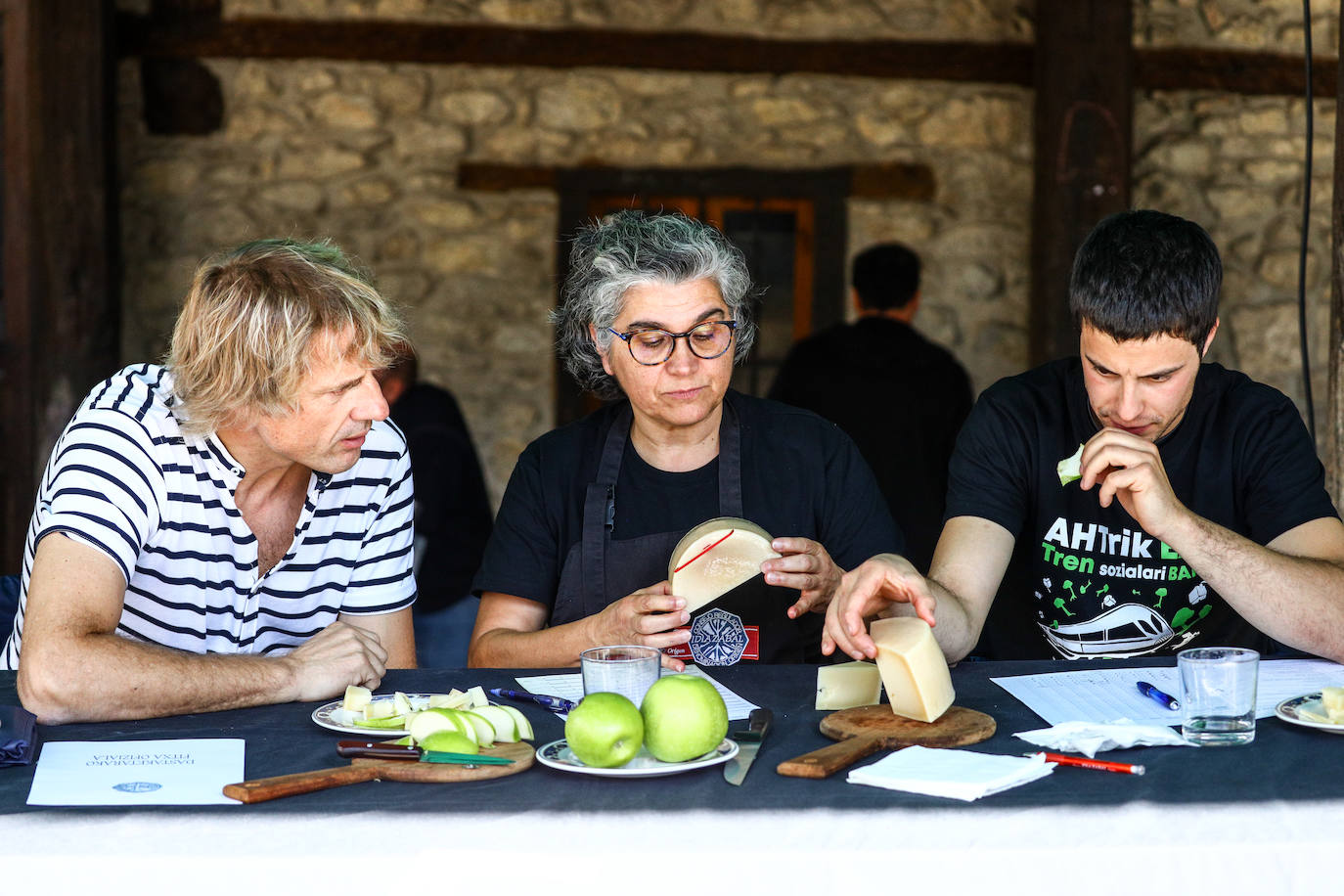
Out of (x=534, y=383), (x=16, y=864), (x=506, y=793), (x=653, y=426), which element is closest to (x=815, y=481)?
(x=653, y=426)

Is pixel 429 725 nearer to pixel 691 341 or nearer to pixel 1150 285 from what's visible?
pixel 691 341

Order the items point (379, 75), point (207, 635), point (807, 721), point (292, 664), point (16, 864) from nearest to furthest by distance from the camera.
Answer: point (16, 864), point (807, 721), point (292, 664), point (207, 635), point (379, 75)

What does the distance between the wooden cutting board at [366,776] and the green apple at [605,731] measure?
93 mm

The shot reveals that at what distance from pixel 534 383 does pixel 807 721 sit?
13.6ft

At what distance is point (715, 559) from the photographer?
2.31m

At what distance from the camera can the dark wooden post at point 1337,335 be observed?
3205 millimetres

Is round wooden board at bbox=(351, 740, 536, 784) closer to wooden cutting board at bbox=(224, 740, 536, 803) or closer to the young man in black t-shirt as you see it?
wooden cutting board at bbox=(224, 740, 536, 803)

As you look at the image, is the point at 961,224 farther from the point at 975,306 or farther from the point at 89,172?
the point at 89,172

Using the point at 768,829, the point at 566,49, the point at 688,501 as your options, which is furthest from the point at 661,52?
the point at 768,829

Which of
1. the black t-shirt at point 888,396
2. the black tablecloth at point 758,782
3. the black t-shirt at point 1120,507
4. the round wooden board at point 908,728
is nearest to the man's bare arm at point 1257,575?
the black t-shirt at point 1120,507

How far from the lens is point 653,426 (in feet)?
8.95

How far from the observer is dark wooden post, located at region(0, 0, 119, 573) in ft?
17.1

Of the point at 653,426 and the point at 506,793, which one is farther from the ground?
the point at 653,426

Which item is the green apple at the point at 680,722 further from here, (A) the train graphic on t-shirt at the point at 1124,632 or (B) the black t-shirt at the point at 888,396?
(B) the black t-shirt at the point at 888,396
